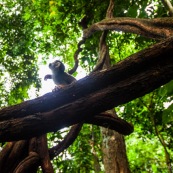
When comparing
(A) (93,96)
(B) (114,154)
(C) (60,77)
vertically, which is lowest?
(A) (93,96)

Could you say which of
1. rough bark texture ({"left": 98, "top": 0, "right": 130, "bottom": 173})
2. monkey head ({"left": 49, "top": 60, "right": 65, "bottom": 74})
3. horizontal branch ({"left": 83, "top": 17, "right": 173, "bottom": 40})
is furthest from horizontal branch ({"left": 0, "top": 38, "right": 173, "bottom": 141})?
monkey head ({"left": 49, "top": 60, "right": 65, "bottom": 74})

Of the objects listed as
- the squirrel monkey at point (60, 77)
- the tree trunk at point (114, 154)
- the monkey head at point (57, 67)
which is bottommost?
the tree trunk at point (114, 154)

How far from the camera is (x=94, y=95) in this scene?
1836 mm

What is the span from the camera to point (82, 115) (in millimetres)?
1796

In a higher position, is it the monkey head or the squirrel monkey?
the monkey head

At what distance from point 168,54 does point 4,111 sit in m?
1.18

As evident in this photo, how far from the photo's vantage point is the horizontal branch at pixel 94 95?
5.84 ft

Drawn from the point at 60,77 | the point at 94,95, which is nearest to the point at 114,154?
the point at 60,77

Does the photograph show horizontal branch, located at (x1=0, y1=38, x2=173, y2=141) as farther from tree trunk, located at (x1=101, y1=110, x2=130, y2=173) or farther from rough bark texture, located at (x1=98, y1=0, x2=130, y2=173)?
tree trunk, located at (x1=101, y1=110, x2=130, y2=173)

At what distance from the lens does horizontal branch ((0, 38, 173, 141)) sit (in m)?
1.78

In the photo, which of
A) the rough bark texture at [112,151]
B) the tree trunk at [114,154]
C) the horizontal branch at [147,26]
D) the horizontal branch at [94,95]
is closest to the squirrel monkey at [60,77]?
the rough bark texture at [112,151]

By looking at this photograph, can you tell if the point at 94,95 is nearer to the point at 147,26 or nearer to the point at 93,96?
the point at 93,96

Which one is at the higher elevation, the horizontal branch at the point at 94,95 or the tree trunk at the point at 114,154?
the tree trunk at the point at 114,154

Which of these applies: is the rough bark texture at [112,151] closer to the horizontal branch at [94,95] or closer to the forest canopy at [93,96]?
the forest canopy at [93,96]
